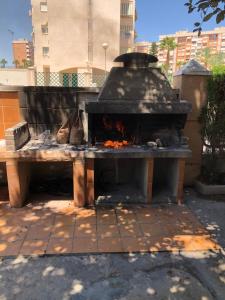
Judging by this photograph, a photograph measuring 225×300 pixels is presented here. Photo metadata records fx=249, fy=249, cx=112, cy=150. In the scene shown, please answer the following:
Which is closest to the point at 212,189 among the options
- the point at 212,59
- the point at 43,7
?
the point at 43,7

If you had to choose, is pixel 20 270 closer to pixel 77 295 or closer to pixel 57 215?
pixel 77 295

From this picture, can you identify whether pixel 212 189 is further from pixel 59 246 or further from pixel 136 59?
pixel 59 246

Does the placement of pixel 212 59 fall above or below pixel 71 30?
below

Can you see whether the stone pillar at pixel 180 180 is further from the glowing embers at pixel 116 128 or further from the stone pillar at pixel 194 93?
the glowing embers at pixel 116 128

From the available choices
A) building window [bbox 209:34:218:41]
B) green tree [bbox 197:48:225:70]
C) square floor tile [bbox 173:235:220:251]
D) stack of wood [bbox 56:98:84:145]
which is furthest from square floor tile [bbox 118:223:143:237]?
building window [bbox 209:34:218:41]

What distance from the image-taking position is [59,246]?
3.09 metres

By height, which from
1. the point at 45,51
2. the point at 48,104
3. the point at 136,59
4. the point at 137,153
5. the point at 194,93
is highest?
the point at 45,51

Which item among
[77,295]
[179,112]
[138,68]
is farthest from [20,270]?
[138,68]

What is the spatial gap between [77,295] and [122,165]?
303 centimetres

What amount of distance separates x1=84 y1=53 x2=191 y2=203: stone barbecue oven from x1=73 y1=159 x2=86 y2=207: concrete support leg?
184mm

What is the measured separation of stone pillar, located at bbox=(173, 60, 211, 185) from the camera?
14.9ft

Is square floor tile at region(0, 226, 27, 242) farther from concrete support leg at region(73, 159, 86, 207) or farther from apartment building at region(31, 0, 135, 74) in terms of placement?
apartment building at region(31, 0, 135, 74)

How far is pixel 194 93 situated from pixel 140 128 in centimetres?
119

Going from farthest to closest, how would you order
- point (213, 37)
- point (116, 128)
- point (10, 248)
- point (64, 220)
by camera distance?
point (213, 37)
point (116, 128)
point (64, 220)
point (10, 248)
